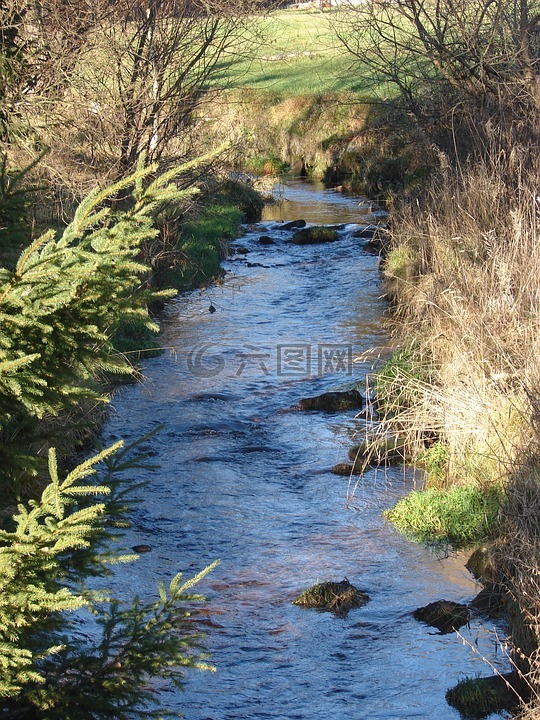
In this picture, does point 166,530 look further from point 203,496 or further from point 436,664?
point 436,664

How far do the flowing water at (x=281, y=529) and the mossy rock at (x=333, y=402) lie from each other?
0.50 ft

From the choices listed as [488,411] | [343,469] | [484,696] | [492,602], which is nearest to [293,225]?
[343,469]

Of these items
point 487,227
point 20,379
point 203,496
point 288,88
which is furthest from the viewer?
point 288,88

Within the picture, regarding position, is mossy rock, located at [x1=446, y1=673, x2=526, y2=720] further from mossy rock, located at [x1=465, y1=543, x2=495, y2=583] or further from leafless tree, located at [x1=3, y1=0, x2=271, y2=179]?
leafless tree, located at [x1=3, y1=0, x2=271, y2=179]

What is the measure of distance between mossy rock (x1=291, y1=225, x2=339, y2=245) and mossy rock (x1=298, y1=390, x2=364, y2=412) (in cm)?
857

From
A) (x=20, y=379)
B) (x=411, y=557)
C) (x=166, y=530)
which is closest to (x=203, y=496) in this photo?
(x=166, y=530)

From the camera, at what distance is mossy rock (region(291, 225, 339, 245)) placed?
1844 centimetres

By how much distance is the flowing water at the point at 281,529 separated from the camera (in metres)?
5.50

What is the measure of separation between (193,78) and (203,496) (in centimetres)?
682

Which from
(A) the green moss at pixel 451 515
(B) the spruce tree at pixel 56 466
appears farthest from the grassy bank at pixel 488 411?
(B) the spruce tree at pixel 56 466

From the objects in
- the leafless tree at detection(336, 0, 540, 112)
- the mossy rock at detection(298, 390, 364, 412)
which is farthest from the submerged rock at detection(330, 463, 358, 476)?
the leafless tree at detection(336, 0, 540, 112)

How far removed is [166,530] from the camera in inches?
296

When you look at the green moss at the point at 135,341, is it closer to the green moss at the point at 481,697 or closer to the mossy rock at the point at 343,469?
the mossy rock at the point at 343,469

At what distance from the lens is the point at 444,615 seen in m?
6.00
